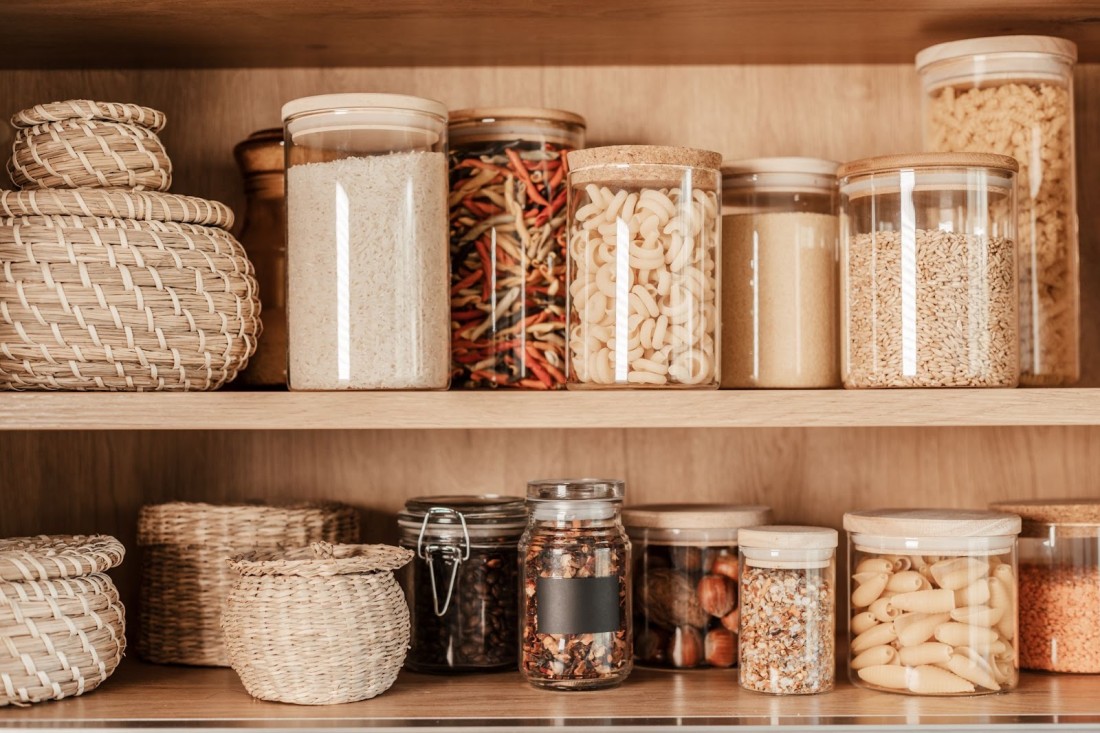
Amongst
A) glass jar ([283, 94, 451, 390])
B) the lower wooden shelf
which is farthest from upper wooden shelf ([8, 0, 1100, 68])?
the lower wooden shelf

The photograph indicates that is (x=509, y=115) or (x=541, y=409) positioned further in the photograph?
(x=509, y=115)

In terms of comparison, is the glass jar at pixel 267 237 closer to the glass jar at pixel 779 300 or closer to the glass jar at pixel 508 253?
the glass jar at pixel 508 253

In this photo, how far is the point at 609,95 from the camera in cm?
137

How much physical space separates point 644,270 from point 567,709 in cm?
41

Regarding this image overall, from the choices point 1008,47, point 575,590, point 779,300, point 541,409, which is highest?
point 1008,47

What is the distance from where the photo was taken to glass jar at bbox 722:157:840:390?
45.3 inches

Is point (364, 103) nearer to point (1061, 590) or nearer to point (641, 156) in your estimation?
point (641, 156)

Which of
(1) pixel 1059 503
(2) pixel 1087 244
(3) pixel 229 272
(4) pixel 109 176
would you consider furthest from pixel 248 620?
(2) pixel 1087 244

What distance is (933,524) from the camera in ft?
3.55

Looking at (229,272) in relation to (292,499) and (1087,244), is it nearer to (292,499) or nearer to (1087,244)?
(292,499)

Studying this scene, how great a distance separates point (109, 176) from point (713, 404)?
63 cm

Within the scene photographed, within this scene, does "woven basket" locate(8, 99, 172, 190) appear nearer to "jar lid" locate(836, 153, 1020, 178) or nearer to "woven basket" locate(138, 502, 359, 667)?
"woven basket" locate(138, 502, 359, 667)

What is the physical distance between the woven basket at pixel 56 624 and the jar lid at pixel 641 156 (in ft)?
2.00

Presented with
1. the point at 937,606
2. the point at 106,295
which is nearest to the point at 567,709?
the point at 937,606
